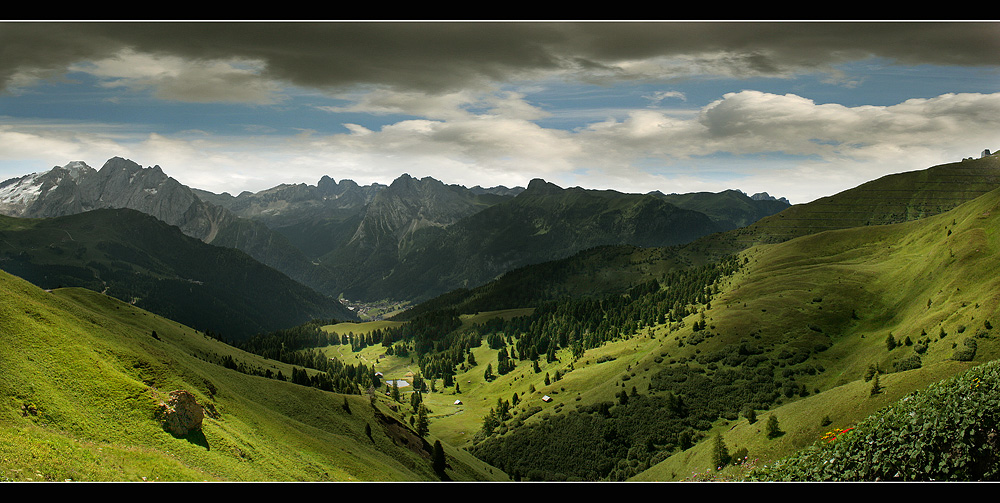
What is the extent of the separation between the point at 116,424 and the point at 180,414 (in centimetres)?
418

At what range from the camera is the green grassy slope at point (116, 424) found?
2503cm

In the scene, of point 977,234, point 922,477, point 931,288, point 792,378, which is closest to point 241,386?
point 922,477

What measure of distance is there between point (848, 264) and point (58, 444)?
21272 centimetres

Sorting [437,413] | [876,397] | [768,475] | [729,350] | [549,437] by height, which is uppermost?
[768,475]

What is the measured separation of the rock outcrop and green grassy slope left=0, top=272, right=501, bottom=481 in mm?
646

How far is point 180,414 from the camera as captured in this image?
3634 cm

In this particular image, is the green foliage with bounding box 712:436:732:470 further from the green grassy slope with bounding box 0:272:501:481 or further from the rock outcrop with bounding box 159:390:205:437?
the rock outcrop with bounding box 159:390:205:437

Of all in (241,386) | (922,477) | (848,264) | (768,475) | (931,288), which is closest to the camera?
(922,477)

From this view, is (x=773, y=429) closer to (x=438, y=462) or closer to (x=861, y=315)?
(x=438, y=462)

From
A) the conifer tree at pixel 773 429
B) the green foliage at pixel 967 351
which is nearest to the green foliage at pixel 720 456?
the conifer tree at pixel 773 429

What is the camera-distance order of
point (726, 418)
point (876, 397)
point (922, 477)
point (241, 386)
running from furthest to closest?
1. point (726, 418)
2. point (241, 386)
3. point (876, 397)
4. point (922, 477)

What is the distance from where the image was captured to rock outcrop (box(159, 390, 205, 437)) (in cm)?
3547

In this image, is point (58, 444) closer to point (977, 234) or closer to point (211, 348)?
point (211, 348)

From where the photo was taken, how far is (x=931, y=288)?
113 m
